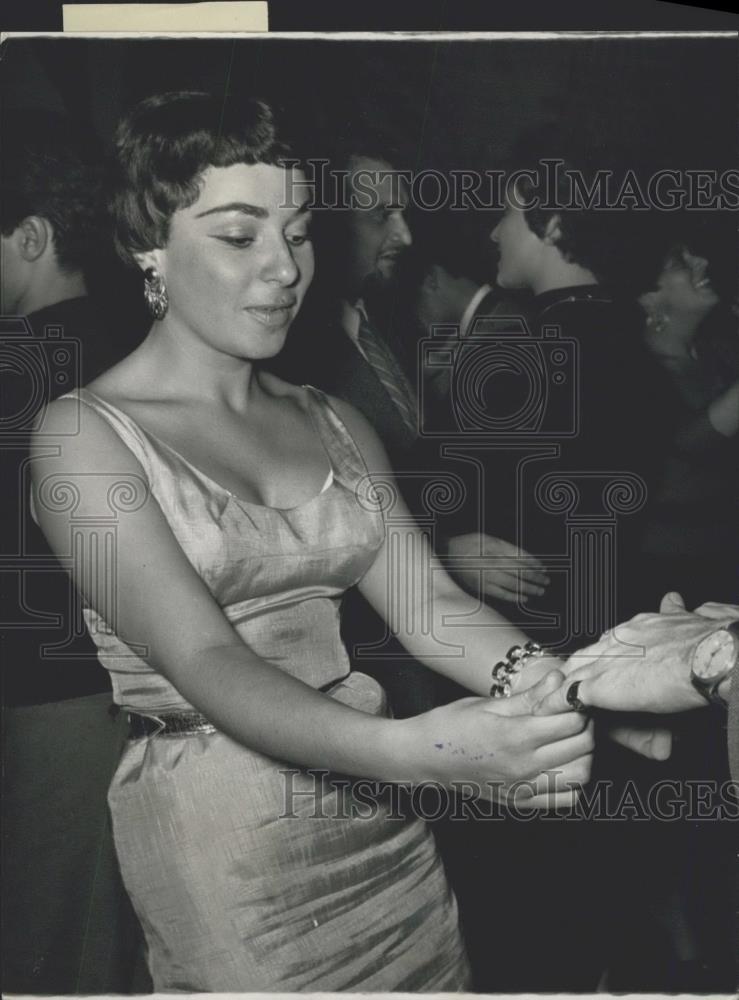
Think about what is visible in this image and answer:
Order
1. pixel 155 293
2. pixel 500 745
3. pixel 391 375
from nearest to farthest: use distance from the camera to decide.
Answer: pixel 500 745 < pixel 155 293 < pixel 391 375

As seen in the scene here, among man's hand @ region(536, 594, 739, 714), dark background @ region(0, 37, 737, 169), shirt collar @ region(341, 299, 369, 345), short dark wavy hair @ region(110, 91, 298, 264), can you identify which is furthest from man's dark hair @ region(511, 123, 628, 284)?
man's hand @ region(536, 594, 739, 714)

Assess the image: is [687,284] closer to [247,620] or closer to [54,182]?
[247,620]

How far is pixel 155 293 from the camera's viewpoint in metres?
2.15

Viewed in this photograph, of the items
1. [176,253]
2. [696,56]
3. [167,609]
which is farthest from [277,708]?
[696,56]

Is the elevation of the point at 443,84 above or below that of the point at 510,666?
above

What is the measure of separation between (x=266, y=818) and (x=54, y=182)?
50.5 inches

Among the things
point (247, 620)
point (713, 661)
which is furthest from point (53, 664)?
point (713, 661)

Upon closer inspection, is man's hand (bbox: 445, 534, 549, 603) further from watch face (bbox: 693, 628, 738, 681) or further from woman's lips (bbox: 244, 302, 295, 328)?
woman's lips (bbox: 244, 302, 295, 328)

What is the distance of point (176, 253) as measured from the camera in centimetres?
214

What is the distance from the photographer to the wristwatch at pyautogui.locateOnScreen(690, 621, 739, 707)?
217cm

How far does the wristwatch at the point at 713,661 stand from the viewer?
217cm

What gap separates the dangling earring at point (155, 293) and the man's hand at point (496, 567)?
0.71 m

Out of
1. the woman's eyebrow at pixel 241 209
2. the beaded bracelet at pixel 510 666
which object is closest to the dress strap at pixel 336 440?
the woman's eyebrow at pixel 241 209

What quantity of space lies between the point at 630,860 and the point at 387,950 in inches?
20.3
